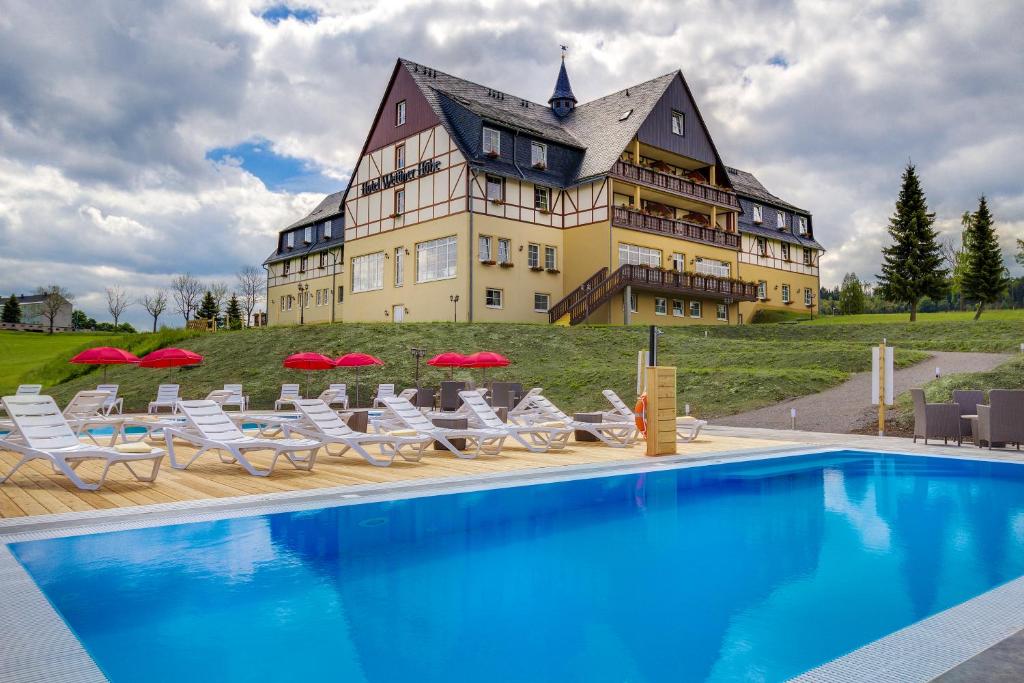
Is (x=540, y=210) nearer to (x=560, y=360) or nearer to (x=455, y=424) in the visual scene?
(x=560, y=360)

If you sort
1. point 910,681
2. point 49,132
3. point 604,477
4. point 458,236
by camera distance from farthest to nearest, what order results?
→ point 458,236, point 49,132, point 604,477, point 910,681

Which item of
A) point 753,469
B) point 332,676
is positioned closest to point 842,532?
point 753,469

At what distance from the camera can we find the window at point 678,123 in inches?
1503

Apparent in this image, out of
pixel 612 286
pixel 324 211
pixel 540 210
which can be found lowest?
pixel 612 286

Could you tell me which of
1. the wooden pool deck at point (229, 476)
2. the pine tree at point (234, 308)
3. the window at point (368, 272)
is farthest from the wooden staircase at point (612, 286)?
the pine tree at point (234, 308)

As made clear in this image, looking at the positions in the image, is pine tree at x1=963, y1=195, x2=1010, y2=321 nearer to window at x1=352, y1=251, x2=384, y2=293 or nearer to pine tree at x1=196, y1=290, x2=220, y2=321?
window at x1=352, y1=251, x2=384, y2=293

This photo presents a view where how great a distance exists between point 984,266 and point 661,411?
41458 mm

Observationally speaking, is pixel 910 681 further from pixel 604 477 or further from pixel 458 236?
pixel 458 236

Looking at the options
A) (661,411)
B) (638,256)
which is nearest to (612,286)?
(638,256)

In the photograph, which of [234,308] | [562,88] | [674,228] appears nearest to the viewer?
[674,228]

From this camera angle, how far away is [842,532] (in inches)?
273

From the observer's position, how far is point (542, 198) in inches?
1380

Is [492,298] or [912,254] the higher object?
[912,254]

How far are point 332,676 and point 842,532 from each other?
5.39m
